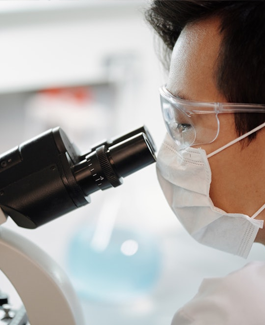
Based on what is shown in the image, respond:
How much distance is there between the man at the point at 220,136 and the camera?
75 cm

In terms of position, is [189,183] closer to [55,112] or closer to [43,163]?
[43,163]

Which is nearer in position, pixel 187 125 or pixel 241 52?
pixel 241 52

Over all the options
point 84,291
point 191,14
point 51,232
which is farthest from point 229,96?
point 51,232

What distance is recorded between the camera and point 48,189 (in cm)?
75

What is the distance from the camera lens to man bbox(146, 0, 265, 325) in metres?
0.75

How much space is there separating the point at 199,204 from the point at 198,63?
274 mm

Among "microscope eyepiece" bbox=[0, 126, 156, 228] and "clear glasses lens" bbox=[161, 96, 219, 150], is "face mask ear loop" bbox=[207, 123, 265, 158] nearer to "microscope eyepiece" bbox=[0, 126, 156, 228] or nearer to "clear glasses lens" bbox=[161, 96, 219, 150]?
"clear glasses lens" bbox=[161, 96, 219, 150]

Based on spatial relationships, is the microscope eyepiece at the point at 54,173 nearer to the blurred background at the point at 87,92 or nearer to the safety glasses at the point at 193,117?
the safety glasses at the point at 193,117

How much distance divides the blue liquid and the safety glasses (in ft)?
2.57

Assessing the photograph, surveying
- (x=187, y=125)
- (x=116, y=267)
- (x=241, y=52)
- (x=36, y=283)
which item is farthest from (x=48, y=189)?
(x=116, y=267)

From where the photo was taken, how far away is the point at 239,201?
0.83 m

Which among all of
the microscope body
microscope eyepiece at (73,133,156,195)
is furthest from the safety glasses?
the microscope body

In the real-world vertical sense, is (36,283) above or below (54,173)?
below

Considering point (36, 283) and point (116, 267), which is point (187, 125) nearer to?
point (36, 283)
